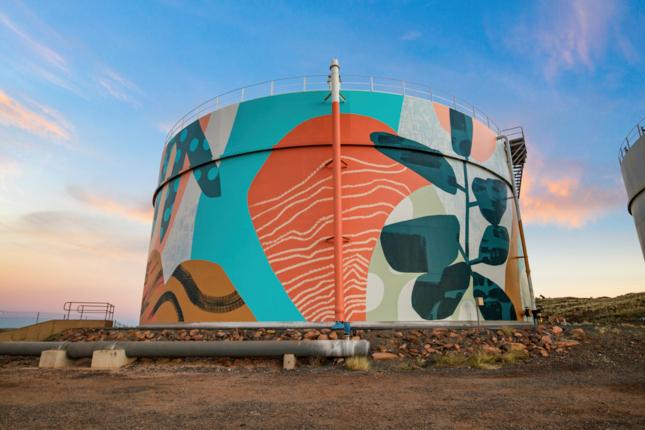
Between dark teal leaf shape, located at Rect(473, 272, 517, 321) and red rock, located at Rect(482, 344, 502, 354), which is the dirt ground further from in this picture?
dark teal leaf shape, located at Rect(473, 272, 517, 321)

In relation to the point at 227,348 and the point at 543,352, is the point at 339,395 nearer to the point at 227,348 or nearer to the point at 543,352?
the point at 227,348

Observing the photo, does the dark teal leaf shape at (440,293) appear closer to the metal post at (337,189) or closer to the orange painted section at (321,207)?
the orange painted section at (321,207)

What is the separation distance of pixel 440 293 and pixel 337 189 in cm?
438

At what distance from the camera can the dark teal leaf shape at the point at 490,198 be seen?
49.5 feet

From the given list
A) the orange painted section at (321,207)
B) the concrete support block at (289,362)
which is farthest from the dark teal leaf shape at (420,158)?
the concrete support block at (289,362)

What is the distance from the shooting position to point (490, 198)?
15555mm

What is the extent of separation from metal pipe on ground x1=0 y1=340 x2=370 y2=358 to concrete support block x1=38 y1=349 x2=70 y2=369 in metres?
0.15

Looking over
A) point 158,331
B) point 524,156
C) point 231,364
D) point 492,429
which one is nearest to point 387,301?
point 231,364

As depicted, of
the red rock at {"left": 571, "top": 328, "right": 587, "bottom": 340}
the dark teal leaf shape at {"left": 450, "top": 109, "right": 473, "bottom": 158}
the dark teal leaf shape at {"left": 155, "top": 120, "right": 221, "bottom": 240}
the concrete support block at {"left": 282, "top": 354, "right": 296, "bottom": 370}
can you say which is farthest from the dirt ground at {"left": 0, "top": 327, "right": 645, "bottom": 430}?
the dark teal leaf shape at {"left": 450, "top": 109, "right": 473, "bottom": 158}

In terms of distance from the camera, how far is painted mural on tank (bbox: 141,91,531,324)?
12547mm

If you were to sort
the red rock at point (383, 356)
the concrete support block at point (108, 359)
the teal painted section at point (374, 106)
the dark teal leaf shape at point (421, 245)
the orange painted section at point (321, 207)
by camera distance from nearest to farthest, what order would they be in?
the red rock at point (383, 356), the concrete support block at point (108, 359), the orange painted section at point (321, 207), the dark teal leaf shape at point (421, 245), the teal painted section at point (374, 106)

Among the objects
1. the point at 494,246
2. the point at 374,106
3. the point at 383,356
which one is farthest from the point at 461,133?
the point at 383,356

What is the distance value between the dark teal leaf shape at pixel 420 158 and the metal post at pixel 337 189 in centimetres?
139

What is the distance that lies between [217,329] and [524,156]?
15.5 meters
